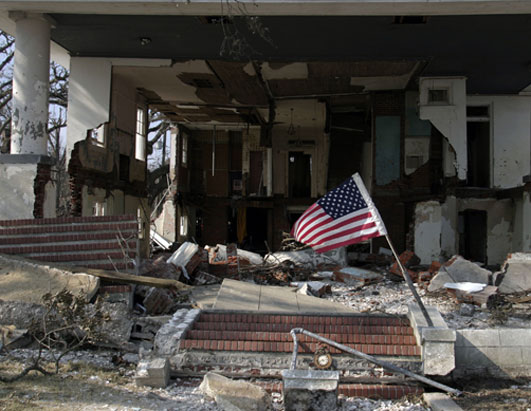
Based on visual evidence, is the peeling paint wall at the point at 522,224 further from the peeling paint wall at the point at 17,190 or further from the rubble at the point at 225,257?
the peeling paint wall at the point at 17,190

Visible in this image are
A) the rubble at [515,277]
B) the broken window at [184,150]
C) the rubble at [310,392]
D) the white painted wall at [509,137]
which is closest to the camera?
the rubble at [310,392]

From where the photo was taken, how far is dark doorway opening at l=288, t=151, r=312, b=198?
26078mm

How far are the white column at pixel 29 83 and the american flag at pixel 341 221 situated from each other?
8.44 meters

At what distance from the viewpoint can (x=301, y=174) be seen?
1030 inches

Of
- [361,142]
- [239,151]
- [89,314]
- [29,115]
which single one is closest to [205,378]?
[89,314]

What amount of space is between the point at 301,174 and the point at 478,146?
896cm

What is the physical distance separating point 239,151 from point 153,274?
16.1 m

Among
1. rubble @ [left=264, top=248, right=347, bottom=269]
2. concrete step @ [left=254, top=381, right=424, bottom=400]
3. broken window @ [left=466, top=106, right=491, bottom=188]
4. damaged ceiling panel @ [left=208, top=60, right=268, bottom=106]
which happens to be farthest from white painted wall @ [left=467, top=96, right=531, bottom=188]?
concrete step @ [left=254, top=381, right=424, bottom=400]

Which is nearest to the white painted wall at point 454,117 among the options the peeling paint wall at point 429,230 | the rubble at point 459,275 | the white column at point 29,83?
the peeling paint wall at point 429,230

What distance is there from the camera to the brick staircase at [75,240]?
9125 mm

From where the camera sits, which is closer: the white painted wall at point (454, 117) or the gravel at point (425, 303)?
the gravel at point (425, 303)

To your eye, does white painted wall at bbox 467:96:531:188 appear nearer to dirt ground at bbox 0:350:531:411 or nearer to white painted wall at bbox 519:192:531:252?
white painted wall at bbox 519:192:531:252

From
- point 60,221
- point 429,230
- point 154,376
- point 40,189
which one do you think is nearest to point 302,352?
point 154,376

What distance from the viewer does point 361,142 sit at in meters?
24.1
